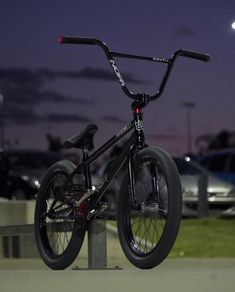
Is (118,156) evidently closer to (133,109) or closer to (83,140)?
(133,109)

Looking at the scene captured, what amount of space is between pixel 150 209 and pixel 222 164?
12.5 m

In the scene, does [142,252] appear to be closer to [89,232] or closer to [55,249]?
[89,232]

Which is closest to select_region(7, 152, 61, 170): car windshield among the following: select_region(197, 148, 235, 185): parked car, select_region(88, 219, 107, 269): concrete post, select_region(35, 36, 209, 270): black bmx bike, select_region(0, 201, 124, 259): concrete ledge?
select_region(197, 148, 235, 185): parked car

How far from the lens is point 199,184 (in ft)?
47.9

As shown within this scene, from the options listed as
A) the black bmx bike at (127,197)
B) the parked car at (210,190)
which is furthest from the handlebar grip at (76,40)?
the parked car at (210,190)

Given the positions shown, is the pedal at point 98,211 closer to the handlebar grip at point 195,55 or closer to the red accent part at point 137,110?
the red accent part at point 137,110

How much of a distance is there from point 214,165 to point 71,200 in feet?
38.9

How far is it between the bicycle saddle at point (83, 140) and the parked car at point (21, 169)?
12.5 m

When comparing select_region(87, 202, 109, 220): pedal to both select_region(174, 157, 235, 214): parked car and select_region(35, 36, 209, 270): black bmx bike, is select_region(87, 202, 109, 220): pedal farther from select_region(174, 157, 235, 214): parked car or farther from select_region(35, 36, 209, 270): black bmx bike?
select_region(174, 157, 235, 214): parked car

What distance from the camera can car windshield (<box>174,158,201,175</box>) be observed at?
51.9 ft

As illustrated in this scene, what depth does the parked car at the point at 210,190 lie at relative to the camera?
49.3 feet

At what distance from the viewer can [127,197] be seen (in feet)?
15.0

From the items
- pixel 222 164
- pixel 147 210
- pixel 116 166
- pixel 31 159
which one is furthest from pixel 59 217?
pixel 31 159

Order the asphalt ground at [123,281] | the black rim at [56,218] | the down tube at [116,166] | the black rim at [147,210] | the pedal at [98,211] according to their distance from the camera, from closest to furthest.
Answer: the asphalt ground at [123,281]
the black rim at [147,210]
the down tube at [116,166]
the pedal at [98,211]
the black rim at [56,218]
